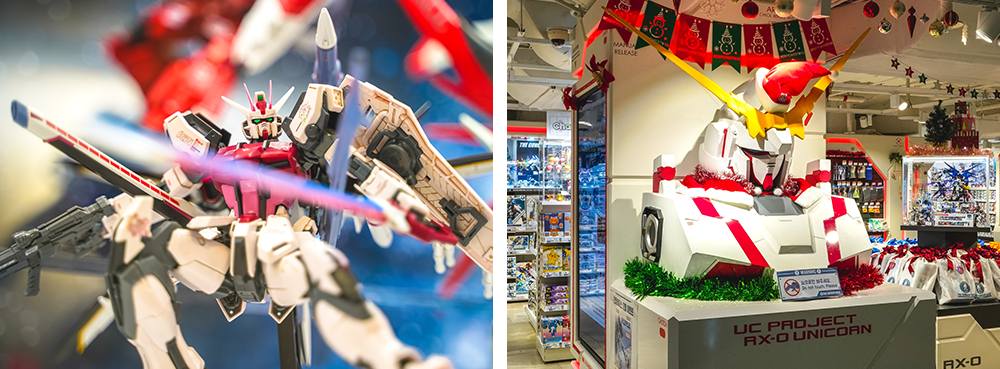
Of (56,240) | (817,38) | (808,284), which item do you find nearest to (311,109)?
(56,240)

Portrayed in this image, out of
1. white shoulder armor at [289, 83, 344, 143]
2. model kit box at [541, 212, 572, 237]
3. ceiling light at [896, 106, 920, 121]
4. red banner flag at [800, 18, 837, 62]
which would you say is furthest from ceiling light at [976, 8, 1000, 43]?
ceiling light at [896, 106, 920, 121]

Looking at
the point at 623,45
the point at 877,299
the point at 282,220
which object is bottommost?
the point at 877,299

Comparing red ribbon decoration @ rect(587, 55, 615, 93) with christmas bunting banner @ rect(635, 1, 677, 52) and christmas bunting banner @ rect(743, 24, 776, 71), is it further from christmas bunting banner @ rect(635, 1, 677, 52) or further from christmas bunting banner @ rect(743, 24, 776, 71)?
christmas bunting banner @ rect(743, 24, 776, 71)

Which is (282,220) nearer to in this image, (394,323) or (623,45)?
(394,323)

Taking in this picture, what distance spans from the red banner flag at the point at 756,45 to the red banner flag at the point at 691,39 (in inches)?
11.2

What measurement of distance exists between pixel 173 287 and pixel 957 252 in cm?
456

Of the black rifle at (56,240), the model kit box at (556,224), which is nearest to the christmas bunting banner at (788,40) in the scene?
the model kit box at (556,224)

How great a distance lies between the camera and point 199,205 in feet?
3.74

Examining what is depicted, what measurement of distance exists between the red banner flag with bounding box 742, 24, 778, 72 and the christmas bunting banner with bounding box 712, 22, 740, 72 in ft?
0.26

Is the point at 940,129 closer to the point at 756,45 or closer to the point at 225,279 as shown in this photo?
the point at 756,45

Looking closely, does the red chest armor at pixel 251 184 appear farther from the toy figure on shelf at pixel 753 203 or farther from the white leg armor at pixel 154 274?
the toy figure on shelf at pixel 753 203

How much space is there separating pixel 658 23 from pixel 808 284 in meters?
1.66

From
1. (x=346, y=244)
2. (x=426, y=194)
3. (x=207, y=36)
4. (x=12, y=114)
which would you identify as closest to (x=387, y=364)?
(x=346, y=244)

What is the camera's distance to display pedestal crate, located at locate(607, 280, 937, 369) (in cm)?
203
